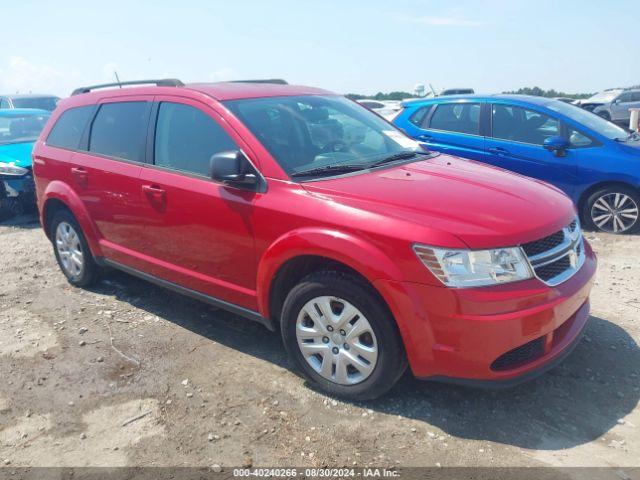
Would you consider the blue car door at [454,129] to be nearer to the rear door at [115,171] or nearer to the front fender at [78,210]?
the rear door at [115,171]

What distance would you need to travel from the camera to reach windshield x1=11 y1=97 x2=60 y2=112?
16625mm

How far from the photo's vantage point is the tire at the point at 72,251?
507cm

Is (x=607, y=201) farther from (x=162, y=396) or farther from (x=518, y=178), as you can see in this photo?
(x=162, y=396)

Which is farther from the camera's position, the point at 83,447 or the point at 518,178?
the point at 518,178

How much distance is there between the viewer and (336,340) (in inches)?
127

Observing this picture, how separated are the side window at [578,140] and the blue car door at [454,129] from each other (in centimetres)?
100

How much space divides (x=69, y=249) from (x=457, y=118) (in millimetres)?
4913

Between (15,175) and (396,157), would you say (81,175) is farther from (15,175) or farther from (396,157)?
(15,175)

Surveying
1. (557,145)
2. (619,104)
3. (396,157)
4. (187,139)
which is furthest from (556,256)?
(619,104)

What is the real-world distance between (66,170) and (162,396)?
2459 mm

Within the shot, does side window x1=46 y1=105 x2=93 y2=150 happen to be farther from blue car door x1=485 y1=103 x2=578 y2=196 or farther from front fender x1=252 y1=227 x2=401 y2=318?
blue car door x1=485 y1=103 x2=578 y2=196

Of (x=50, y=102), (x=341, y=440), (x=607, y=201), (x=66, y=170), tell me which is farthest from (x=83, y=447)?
(x=50, y=102)

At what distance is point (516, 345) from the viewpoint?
2.84 metres

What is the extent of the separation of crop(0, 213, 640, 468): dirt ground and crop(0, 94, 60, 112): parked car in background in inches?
564
